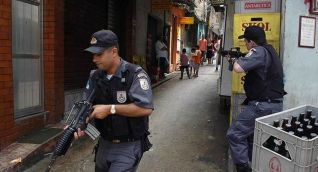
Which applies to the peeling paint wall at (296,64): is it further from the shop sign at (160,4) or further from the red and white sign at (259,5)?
the shop sign at (160,4)

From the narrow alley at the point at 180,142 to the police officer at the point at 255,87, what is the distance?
0.96 metres

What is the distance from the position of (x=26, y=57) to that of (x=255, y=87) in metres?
3.59

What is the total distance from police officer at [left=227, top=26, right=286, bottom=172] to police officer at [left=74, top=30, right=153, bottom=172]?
160 cm

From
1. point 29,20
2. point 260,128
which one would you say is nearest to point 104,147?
point 260,128

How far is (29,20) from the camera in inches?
251

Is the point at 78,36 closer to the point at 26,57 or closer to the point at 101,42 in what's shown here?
the point at 26,57

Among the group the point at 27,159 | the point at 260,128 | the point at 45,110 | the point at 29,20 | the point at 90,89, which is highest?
the point at 29,20

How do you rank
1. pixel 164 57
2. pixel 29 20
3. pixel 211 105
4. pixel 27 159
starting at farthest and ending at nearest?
1. pixel 164 57
2. pixel 211 105
3. pixel 29 20
4. pixel 27 159

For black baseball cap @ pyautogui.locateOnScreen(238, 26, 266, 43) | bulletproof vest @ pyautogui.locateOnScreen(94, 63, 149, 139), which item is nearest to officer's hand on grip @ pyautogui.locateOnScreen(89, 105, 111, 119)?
bulletproof vest @ pyautogui.locateOnScreen(94, 63, 149, 139)

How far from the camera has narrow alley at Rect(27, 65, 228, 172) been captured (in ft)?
18.8

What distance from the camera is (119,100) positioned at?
3146 millimetres

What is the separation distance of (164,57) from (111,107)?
12.8m

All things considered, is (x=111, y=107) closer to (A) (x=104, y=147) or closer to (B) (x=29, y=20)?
(A) (x=104, y=147)

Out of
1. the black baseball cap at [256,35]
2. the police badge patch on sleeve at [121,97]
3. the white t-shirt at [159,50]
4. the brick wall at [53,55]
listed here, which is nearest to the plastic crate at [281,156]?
the police badge patch on sleeve at [121,97]
